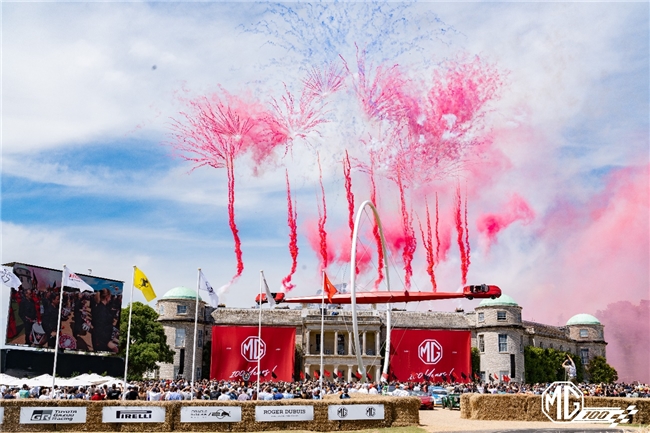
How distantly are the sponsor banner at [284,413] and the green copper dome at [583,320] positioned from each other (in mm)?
103085

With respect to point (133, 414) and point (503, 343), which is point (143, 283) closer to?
point (133, 414)

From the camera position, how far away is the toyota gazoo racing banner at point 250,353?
9131 cm

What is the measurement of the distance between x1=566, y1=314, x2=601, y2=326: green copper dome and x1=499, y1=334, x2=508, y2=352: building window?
2724 centimetres

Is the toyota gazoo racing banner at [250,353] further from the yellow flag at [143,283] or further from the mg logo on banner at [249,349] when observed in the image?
the yellow flag at [143,283]

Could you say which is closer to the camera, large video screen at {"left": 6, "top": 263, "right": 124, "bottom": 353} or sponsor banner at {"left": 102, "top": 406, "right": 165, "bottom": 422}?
sponsor banner at {"left": 102, "top": 406, "right": 165, "bottom": 422}

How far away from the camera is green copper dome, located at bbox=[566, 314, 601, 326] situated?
120 meters

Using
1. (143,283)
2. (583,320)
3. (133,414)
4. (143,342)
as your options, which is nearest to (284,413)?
(133,414)

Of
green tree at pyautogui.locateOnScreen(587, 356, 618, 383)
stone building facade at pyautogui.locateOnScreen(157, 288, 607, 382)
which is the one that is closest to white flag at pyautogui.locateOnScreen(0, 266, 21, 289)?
stone building facade at pyautogui.locateOnScreen(157, 288, 607, 382)

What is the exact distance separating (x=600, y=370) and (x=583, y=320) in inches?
389

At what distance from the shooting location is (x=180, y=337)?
97312 millimetres

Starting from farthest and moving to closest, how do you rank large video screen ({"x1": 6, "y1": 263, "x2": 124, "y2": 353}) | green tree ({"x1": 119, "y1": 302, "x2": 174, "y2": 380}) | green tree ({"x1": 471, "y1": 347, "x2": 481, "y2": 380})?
green tree ({"x1": 471, "y1": 347, "x2": 481, "y2": 380}) < green tree ({"x1": 119, "y1": 302, "x2": 174, "y2": 380}) < large video screen ({"x1": 6, "y1": 263, "x2": 124, "y2": 353})

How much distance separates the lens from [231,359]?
92062 millimetres

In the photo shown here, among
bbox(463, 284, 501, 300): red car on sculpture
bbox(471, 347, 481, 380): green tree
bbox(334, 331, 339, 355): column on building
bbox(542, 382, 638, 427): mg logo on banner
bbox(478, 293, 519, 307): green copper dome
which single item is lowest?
bbox(542, 382, 638, 427): mg logo on banner

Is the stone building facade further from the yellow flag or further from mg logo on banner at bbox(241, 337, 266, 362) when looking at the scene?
the yellow flag
